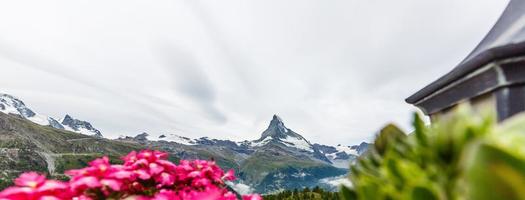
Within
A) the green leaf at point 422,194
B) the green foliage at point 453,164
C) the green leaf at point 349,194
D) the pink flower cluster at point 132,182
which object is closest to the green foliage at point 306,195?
the pink flower cluster at point 132,182

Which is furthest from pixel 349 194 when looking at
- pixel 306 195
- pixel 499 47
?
pixel 306 195

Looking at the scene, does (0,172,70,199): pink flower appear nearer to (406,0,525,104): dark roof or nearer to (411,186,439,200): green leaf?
(411,186,439,200): green leaf

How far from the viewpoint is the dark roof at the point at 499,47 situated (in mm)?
2443

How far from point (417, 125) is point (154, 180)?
240 cm

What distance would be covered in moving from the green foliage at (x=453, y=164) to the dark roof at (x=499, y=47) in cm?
180

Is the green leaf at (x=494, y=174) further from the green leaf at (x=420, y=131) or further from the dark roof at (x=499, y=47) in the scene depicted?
the dark roof at (x=499, y=47)

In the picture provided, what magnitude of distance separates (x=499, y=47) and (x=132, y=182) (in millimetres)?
2486

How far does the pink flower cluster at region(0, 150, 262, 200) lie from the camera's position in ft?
6.98

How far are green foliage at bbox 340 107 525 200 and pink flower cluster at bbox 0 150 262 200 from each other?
126 cm

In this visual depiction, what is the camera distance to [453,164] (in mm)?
688

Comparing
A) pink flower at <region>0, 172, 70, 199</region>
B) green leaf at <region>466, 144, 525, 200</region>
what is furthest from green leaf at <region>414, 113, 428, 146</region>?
pink flower at <region>0, 172, 70, 199</region>

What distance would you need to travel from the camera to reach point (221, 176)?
3.71 m

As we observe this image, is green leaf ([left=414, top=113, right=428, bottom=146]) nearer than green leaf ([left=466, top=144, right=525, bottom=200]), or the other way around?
green leaf ([left=466, top=144, right=525, bottom=200])

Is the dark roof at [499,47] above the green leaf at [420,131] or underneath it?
above
